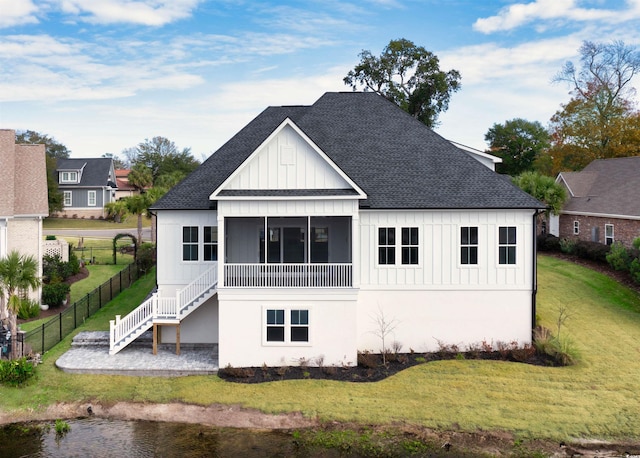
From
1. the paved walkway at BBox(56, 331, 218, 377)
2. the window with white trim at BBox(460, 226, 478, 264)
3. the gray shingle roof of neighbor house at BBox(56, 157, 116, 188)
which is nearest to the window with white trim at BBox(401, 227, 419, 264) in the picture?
the window with white trim at BBox(460, 226, 478, 264)

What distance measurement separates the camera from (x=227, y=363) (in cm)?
1919

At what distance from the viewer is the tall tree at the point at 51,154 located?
6506cm

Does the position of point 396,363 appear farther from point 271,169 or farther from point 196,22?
point 196,22

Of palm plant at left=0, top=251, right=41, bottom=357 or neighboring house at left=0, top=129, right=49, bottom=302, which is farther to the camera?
neighboring house at left=0, top=129, right=49, bottom=302

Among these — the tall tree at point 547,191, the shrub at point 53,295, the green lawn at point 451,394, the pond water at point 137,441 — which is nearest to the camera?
the pond water at point 137,441

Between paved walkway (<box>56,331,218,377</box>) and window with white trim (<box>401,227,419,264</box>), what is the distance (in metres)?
8.22

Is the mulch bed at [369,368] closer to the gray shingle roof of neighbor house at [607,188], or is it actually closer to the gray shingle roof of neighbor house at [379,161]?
the gray shingle roof of neighbor house at [379,161]

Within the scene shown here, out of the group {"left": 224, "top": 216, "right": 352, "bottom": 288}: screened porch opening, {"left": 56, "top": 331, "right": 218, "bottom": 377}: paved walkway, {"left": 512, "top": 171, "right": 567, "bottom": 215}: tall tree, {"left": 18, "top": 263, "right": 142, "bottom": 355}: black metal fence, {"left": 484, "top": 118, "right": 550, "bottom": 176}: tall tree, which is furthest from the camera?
{"left": 484, "top": 118, "right": 550, "bottom": 176}: tall tree

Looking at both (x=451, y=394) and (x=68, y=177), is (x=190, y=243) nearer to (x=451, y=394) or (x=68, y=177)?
(x=451, y=394)

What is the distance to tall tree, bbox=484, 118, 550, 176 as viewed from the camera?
68.6 meters

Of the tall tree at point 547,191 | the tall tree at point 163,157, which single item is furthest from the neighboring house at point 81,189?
the tall tree at point 547,191

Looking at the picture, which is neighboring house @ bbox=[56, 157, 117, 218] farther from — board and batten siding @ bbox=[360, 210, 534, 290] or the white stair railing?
board and batten siding @ bbox=[360, 210, 534, 290]

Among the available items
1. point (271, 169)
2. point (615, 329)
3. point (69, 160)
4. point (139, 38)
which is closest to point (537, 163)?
point (615, 329)

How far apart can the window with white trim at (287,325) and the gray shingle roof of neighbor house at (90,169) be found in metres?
59.2
